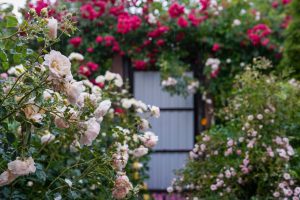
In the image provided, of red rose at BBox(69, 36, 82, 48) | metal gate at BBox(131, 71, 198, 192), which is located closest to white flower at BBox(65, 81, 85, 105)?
red rose at BBox(69, 36, 82, 48)

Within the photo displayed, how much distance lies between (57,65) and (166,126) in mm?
4843

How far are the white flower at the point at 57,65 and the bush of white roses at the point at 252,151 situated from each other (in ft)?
6.03

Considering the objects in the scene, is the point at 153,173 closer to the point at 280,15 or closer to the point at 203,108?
the point at 203,108

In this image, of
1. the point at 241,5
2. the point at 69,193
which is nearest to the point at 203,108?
the point at 241,5

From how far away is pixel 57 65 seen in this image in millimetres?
1543

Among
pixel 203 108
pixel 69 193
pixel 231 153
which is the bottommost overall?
pixel 69 193

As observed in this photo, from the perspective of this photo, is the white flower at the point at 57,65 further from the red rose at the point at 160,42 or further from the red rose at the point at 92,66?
the red rose at the point at 160,42

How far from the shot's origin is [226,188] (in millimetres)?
3330

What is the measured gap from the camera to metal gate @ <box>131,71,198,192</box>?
6.32 meters

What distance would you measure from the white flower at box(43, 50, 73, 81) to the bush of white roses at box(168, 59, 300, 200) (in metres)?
1.84

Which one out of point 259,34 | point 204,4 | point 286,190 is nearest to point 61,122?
point 286,190

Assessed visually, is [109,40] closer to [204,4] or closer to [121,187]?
[204,4]

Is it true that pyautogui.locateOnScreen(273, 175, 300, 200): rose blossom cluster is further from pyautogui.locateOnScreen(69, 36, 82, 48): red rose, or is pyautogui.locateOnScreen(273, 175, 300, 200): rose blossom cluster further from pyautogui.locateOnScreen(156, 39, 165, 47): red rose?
pyautogui.locateOnScreen(69, 36, 82, 48): red rose

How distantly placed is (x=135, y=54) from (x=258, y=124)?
2844mm
